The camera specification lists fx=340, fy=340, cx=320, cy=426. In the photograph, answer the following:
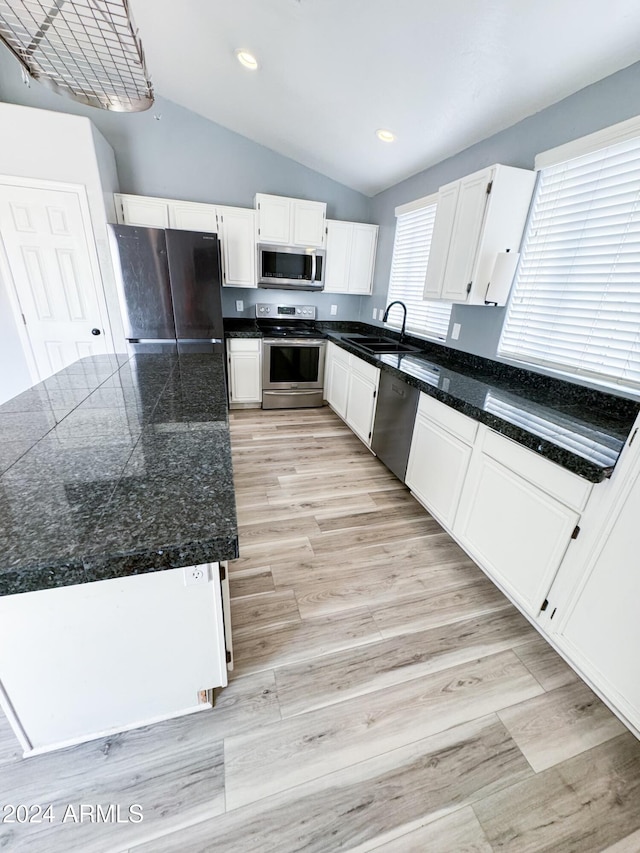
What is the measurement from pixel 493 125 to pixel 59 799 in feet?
12.4

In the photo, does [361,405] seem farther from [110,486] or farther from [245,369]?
[110,486]

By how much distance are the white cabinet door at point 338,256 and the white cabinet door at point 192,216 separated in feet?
4.08

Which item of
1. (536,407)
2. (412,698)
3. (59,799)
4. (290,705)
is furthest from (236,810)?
(536,407)

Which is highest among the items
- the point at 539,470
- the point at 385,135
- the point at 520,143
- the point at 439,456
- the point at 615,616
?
the point at 385,135

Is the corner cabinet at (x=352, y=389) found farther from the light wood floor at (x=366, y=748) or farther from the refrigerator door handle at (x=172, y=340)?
the light wood floor at (x=366, y=748)

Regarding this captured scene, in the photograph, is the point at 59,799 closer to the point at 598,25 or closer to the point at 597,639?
the point at 597,639

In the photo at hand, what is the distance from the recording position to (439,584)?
1807mm

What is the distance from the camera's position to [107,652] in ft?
3.13

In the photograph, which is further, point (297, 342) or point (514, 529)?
point (297, 342)

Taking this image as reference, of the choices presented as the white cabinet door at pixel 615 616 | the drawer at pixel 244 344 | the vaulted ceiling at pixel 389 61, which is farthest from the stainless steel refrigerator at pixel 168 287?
the white cabinet door at pixel 615 616

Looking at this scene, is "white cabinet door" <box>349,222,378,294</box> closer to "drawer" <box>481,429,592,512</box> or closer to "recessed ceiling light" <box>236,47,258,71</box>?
"recessed ceiling light" <box>236,47,258,71</box>

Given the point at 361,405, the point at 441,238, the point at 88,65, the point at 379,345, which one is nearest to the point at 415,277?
the point at 379,345

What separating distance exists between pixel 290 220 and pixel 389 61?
185 centimetres

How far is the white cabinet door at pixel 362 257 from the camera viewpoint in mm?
3918
